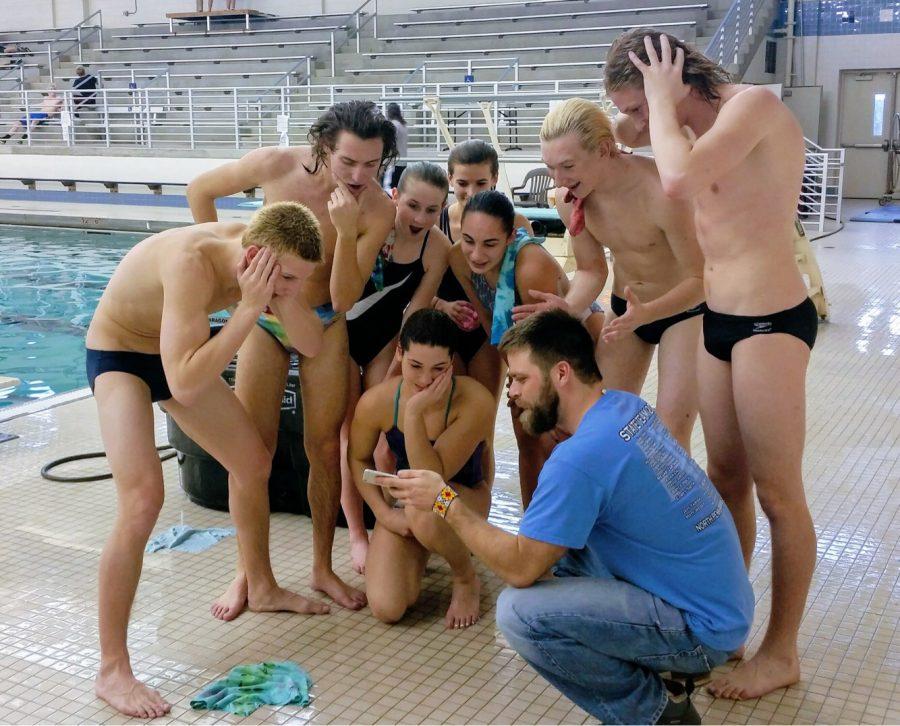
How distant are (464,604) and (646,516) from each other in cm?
105

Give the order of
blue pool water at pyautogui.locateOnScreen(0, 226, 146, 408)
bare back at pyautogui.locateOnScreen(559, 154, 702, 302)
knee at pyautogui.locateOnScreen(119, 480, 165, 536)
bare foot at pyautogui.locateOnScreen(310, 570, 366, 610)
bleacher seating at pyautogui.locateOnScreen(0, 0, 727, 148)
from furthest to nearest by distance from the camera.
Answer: bleacher seating at pyautogui.locateOnScreen(0, 0, 727, 148)
blue pool water at pyautogui.locateOnScreen(0, 226, 146, 408)
bare foot at pyautogui.locateOnScreen(310, 570, 366, 610)
bare back at pyautogui.locateOnScreen(559, 154, 702, 302)
knee at pyautogui.locateOnScreen(119, 480, 165, 536)

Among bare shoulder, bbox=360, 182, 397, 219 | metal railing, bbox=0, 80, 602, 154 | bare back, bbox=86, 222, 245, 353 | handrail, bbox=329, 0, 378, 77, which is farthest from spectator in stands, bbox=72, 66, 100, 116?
bare back, bbox=86, 222, 245, 353

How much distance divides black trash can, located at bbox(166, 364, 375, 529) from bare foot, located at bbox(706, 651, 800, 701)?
158cm

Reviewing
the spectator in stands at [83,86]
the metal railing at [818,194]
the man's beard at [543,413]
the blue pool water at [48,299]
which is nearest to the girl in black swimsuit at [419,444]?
the man's beard at [543,413]

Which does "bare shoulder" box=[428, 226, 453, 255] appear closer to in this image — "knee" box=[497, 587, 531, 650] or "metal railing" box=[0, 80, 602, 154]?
"knee" box=[497, 587, 531, 650]

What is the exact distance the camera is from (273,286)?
98.0 inches

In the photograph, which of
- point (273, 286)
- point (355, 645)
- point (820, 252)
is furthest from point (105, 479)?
point (820, 252)

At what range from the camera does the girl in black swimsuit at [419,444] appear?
294 centimetres

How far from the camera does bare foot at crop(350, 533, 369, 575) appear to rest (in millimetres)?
3354

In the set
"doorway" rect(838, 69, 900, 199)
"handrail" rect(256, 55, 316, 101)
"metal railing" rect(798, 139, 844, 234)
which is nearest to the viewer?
"metal railing" rect(798, 139, 844, 234)

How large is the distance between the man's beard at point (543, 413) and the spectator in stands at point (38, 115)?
1817 centimetres

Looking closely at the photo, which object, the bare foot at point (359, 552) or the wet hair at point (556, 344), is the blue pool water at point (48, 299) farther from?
the wet hair at point (556, 344)

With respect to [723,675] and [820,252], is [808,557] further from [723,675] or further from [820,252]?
[820,252]

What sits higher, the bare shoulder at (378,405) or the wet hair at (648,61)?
the wet hair at (648,61)
